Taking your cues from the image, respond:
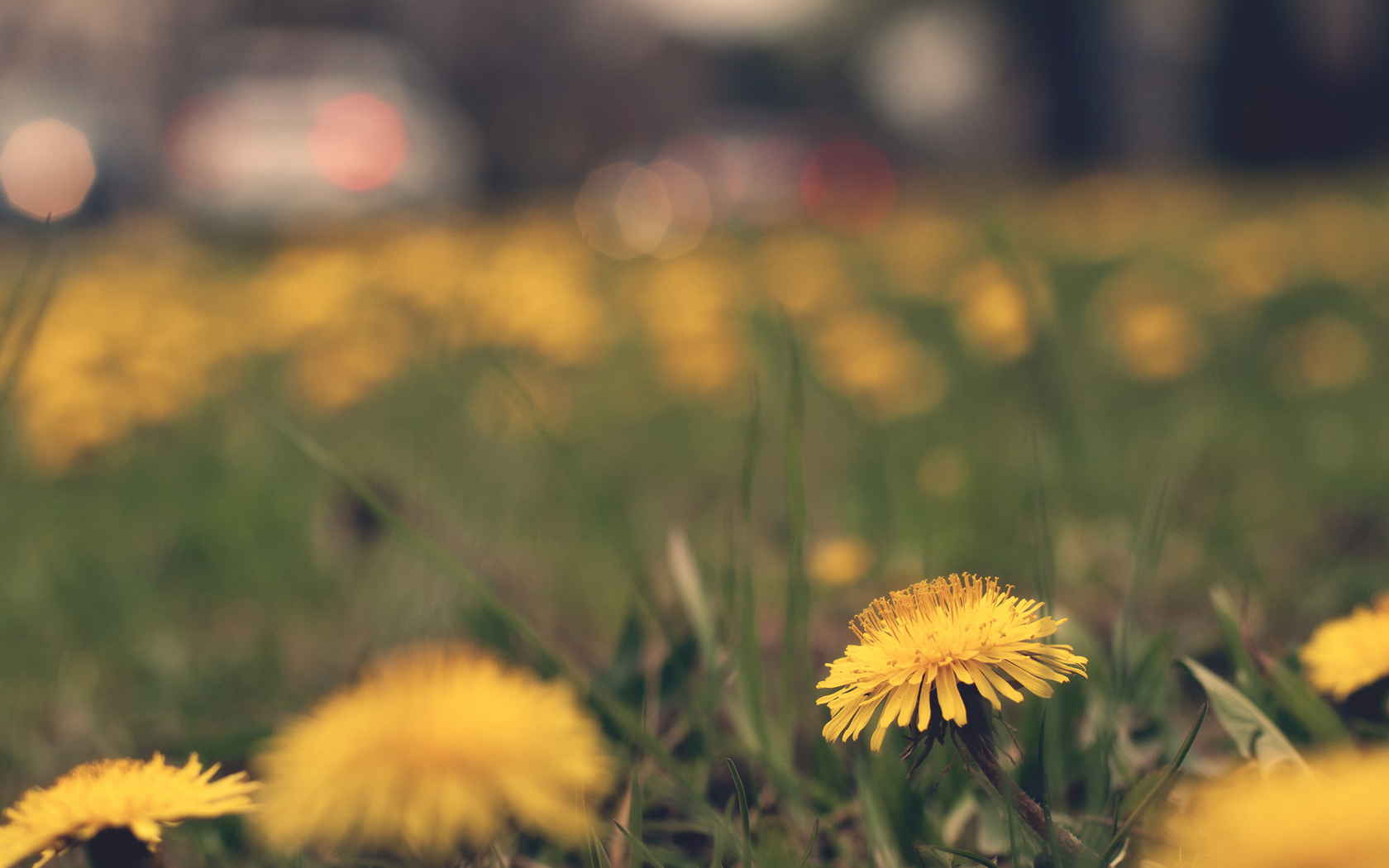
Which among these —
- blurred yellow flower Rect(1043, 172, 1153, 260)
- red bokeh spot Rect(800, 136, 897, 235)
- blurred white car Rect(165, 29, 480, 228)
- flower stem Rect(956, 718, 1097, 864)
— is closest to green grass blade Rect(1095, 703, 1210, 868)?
flower stem Rect(956, 718, 1097, 864)

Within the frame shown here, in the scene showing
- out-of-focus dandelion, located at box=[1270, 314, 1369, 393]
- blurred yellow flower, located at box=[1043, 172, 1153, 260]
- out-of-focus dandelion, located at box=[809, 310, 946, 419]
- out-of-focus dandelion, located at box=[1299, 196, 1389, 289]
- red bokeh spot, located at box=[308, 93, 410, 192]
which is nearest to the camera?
out-of-focus dandelion, located at box=[809, 310, 946, 419]

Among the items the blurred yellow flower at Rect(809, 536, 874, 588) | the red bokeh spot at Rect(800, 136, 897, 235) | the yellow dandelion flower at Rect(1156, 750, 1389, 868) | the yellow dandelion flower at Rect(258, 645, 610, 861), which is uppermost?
the yellow dandelion flower at Rect(1156, 750, 1389, 868)

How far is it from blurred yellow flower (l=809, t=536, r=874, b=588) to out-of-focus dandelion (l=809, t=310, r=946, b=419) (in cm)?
56

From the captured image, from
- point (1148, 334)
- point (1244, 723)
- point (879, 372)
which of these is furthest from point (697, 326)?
point (1244, 723)

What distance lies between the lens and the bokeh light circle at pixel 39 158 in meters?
6.72

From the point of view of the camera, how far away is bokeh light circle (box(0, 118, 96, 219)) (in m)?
6.72

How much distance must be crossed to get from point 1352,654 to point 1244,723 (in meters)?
0.09

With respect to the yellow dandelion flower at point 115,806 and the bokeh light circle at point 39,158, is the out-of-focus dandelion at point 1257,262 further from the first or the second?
the bokeh light circle at point 39,158

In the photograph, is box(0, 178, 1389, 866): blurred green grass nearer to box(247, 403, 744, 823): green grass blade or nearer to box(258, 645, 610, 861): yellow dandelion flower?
box(247, 403, 744, 823): green grass blade

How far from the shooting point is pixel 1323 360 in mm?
2314

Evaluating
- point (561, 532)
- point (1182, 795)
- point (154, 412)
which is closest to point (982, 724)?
point (1182, 795)

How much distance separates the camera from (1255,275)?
110 inches

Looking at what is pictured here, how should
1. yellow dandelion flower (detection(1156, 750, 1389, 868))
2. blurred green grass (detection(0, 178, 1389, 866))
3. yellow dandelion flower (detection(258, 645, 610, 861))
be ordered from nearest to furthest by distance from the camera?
yellow dandelion flower (detection(1156, 750, 1389, 868)) → yellow dandelion flower (detection(258, 645, 610, 861)) → blurred green grass (detection(0, 178, 1389, 866))

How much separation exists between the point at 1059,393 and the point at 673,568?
53 centimetres
